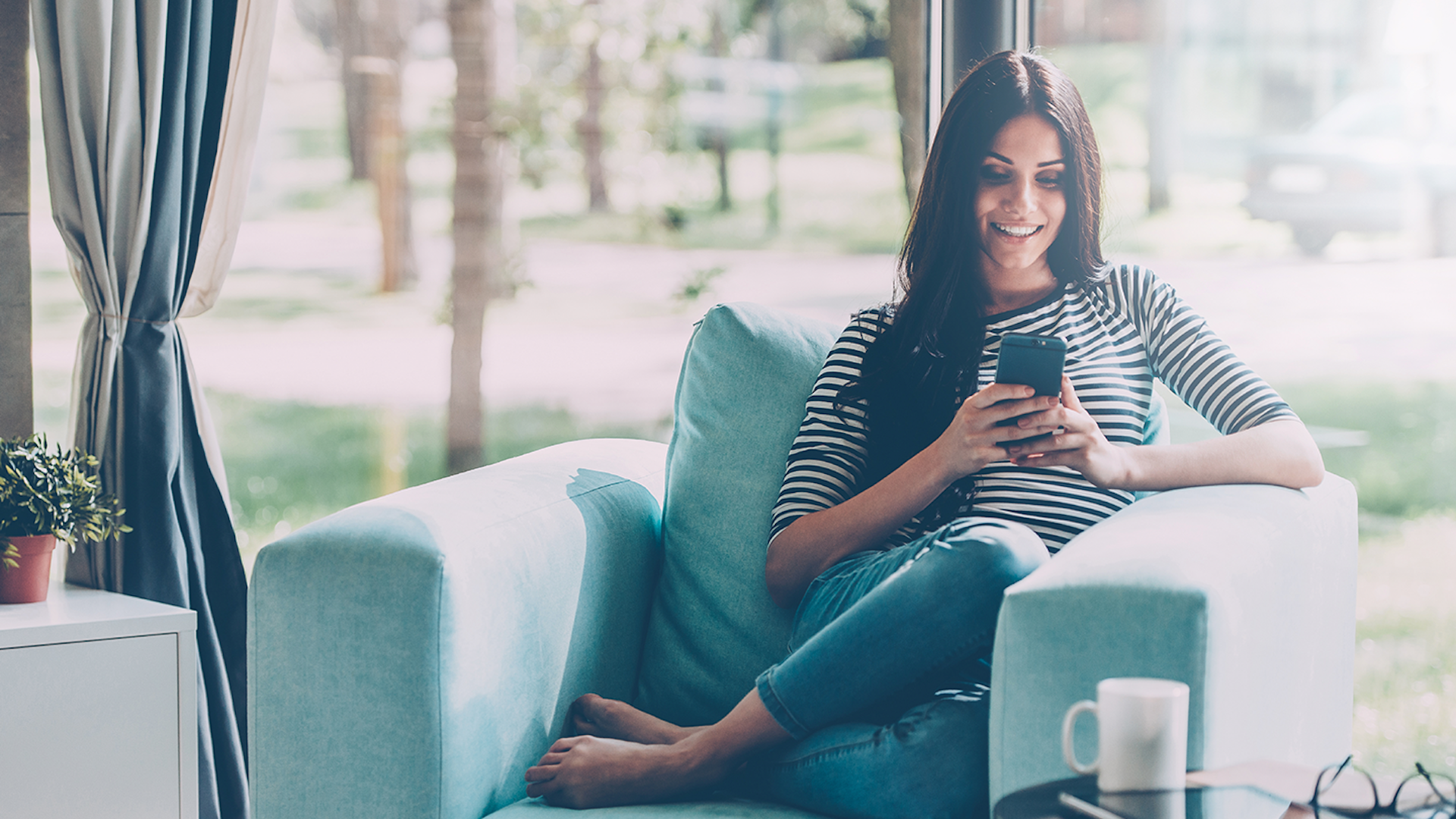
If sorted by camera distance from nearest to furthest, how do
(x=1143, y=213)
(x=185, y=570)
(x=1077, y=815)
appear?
(x=1077, y=815)
(x=185, y=570)
(x=1143, y=213)

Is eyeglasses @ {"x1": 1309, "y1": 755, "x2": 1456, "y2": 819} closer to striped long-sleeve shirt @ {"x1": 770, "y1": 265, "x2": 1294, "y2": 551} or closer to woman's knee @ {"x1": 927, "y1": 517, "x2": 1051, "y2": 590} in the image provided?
woman's knee @ {"x1": 927, "y1": 517, "x2": 1051, "y2": 590}

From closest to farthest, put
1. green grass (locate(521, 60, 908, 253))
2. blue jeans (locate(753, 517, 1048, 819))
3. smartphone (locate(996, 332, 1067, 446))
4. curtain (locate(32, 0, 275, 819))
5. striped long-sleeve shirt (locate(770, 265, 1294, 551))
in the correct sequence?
1. blue jeans (locate(753, 517, 1048, 819))
2. smartphone (locate(996, 332, 1067, 446))
3. striped long-sleeve shirt (locate(770, 265, 1294, 551))
4. curtain (locate(32, 0, 275, 819))
5. green grass (locate(521, 60, 908, 253))

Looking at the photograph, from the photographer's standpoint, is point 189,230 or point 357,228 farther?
point 357,228

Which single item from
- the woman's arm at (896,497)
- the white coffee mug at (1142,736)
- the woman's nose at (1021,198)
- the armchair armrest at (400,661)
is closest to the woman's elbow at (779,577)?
the woman's arm at (896,497)

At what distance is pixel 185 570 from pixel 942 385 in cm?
125

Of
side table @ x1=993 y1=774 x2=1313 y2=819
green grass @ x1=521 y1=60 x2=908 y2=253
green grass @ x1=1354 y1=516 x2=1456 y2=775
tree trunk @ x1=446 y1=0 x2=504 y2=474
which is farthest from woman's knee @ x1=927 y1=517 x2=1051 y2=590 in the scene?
tree trunk @ x1=446 y1=0 x2=504 y2=474

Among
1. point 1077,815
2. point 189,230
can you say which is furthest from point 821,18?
point 1077,815

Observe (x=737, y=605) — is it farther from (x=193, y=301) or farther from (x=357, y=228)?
(x=357, y=228)

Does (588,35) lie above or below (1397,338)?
above

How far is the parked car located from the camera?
211 cm

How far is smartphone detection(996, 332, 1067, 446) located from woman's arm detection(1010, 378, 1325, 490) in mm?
66

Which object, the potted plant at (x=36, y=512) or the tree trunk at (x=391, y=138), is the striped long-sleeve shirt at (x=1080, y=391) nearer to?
the potted plant at (x=36, y=512)

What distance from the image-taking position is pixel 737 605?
1.46m

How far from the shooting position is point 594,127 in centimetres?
325
